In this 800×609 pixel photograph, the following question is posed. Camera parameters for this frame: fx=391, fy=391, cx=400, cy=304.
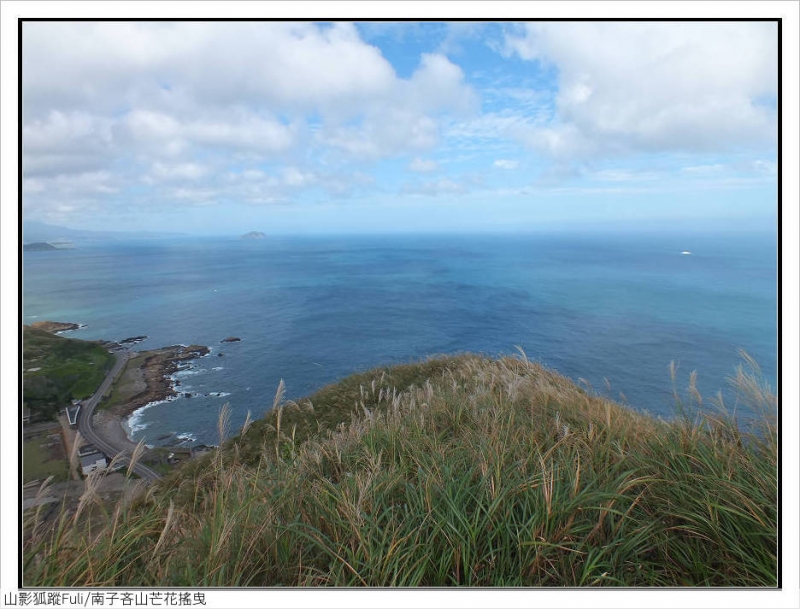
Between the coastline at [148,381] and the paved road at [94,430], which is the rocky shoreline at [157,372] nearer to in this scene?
the coastline at [148,381]

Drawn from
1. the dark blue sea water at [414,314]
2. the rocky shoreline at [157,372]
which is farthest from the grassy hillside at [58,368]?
the dark blue sea water at [414,314]

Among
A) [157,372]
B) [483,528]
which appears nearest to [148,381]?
[157,372]

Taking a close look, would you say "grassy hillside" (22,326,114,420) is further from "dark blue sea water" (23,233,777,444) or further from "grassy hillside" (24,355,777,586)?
"grassy hillside" (24,355,777,586)

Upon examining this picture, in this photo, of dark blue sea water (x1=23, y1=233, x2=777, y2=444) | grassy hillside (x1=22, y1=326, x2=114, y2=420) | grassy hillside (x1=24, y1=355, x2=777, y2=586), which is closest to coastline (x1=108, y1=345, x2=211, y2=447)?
dark blue sea water (x1=23, y1=233, x2=777, y2=444)

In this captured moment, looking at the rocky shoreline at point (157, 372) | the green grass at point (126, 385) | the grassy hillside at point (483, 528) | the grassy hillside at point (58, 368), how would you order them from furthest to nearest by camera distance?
the rocky shoreline at point (157, 372)
the green grass at point (126, 385)
the grassy hillside at point (58, 368)
the grassy hillside at point (483, 528)

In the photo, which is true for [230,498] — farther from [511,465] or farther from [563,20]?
[563,20]

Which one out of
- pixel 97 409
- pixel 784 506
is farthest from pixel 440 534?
pixel 97 409
